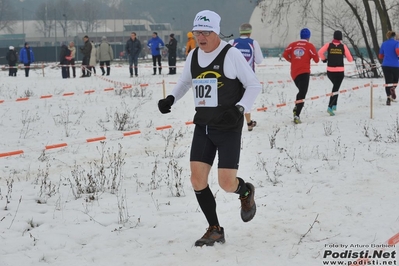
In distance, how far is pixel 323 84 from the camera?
68.9 feet

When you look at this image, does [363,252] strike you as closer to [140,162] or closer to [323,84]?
[140,162]

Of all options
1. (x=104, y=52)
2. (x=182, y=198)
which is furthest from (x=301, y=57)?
(x=104, y=52)

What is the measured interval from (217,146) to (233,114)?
409 millimetres

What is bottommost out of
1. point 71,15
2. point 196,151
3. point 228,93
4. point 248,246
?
point 248,246

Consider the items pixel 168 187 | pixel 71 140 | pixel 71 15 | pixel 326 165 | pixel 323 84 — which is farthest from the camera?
pixel 71 15

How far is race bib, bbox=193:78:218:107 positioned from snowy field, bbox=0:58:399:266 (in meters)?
1.26

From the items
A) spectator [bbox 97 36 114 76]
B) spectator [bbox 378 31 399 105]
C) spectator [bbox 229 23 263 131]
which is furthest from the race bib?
spectator [bbox 97 36 114 76]

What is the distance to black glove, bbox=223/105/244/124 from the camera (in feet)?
15.6

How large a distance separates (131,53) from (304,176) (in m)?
17.7

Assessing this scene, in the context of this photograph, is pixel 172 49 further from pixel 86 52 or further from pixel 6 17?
pixel 6 17

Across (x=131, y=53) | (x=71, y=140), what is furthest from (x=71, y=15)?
(x=71, y=140)

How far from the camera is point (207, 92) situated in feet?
16.2

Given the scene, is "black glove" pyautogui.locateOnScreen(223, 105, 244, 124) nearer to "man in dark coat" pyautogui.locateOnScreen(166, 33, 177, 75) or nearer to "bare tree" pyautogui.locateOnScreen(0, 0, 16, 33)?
"man in dark coat" pyautogui.locateOnScreen(166, 33, 177, 75)

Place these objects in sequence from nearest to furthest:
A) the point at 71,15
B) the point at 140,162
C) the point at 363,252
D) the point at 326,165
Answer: the point at 363,252 < the point at 326,165 < the point at 140,162 < the point at 71,15
